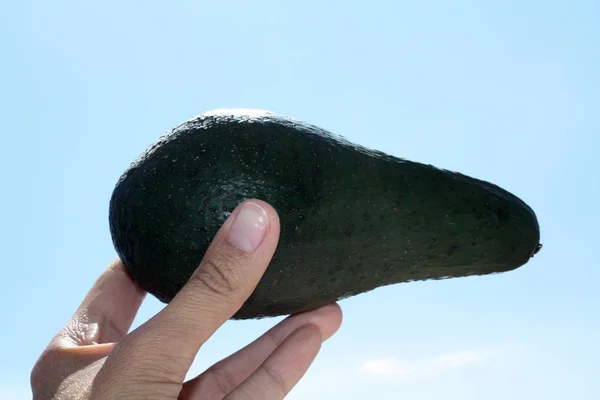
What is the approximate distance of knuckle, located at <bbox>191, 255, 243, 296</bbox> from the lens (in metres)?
2.16

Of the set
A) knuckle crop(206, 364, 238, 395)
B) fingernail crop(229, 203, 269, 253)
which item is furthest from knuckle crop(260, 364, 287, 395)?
fingernail crop(229, 203, 269, 253)

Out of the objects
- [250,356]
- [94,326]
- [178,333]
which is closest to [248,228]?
[178,333]

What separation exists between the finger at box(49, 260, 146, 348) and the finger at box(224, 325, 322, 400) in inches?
41.5

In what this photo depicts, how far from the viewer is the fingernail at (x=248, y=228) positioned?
2.13 meters

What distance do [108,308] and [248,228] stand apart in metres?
1.88

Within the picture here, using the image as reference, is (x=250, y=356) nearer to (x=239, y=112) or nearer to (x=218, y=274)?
(x=218, y=274)

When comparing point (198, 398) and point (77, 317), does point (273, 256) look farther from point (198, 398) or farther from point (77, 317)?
point (77, 317)

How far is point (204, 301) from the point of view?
2162 millimetres

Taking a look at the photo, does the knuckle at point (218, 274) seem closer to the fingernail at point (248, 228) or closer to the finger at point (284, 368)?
the fingernail at point (248, 228)

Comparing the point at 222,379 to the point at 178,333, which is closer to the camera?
the point at 178,333

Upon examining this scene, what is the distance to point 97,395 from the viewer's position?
2080 millimetres

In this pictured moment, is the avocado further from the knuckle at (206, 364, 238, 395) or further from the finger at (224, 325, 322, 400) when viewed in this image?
the knuckle at (206, 364, 238, 395)

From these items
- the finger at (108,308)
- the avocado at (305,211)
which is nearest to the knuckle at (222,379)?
the finger at (108,308)

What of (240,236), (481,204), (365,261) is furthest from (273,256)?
(481,204)
